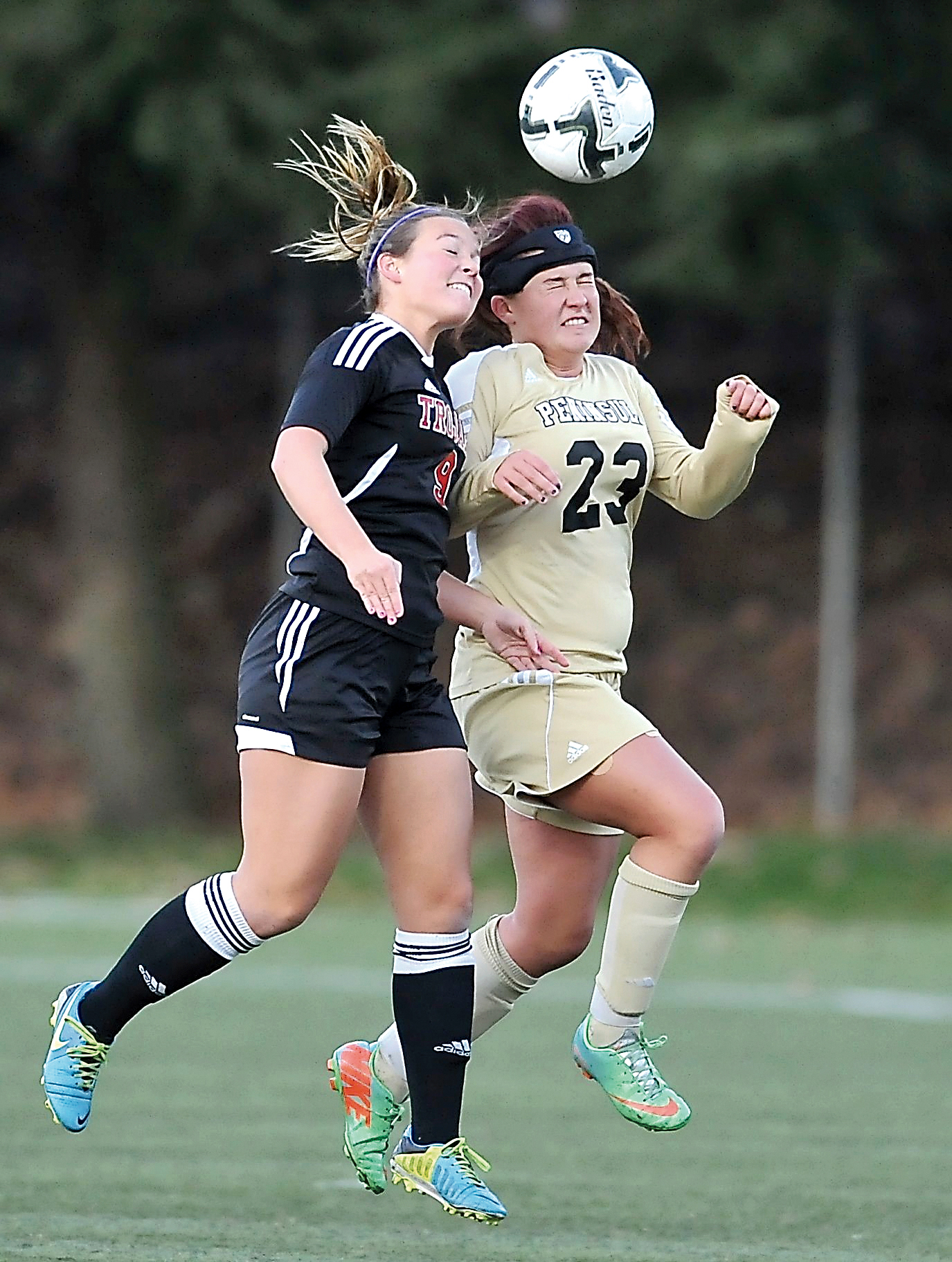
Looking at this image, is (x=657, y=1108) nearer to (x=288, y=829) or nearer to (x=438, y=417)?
(x=288, y=829)

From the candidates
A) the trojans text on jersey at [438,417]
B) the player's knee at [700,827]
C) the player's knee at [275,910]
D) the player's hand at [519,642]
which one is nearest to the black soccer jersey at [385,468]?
the trojans text on jersey at [438,417]

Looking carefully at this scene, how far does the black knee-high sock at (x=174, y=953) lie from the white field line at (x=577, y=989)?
416 centimetres

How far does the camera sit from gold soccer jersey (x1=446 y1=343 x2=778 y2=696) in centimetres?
469

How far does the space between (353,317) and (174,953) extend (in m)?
9.89

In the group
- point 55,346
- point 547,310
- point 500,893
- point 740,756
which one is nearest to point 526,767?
point 547,310

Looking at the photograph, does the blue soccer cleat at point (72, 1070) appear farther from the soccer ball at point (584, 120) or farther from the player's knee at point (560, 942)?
the soccer ball at point (584, 120)

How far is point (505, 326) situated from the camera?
4945 mm

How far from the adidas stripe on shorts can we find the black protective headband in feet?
2.79

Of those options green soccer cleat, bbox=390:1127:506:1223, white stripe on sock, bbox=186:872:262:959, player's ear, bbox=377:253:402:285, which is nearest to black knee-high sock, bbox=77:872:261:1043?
→ white stripe on sock, bbox=186:872:262:959

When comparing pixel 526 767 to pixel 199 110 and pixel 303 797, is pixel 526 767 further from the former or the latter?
pixel 199 110

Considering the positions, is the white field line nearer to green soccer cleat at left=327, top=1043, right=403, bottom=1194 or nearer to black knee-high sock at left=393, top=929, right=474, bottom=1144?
green soccer cleat at left=327, top=1043, right=403, bottom=1194

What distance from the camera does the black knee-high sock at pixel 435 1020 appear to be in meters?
4.45

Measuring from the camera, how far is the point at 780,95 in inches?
476

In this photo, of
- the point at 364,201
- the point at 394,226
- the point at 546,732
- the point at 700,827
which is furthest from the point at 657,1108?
the point at 364,201
